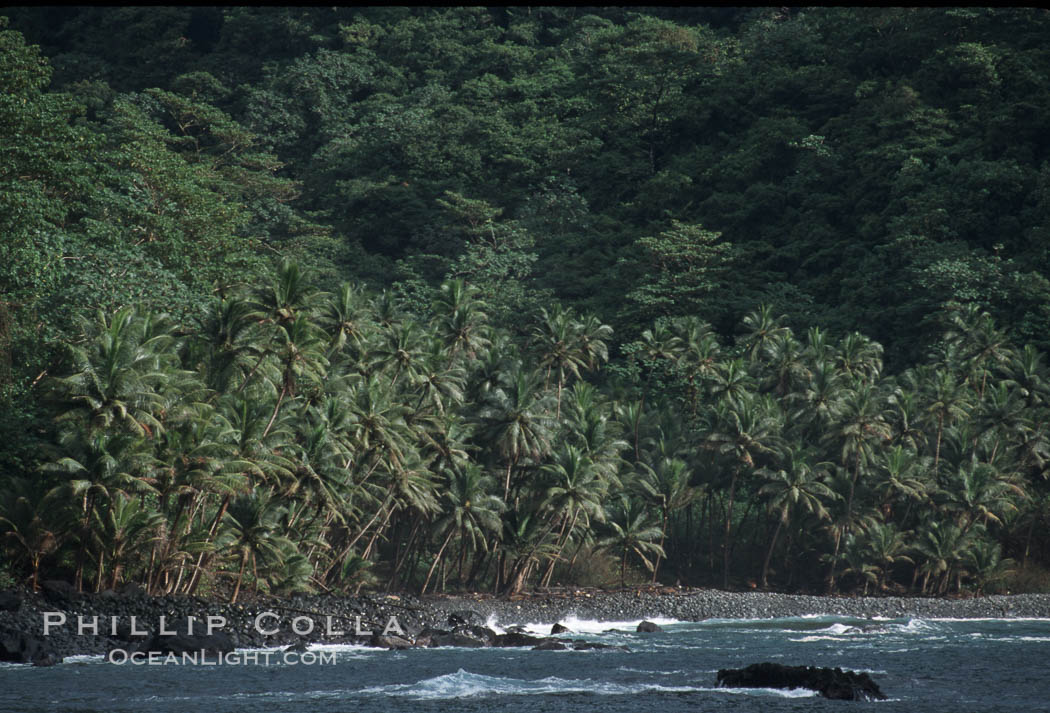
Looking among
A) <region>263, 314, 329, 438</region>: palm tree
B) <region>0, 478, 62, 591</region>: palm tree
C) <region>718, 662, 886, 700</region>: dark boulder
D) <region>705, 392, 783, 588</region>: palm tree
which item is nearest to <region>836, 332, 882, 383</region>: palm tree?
<region>705, 392, 783, 588</region>: palm tree

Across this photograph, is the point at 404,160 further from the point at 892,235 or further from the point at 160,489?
the point at 160,489

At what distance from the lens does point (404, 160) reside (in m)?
95.9

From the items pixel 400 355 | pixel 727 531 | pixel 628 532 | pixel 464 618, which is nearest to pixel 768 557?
pixel 727 531

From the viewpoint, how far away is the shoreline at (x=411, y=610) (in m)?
40.3

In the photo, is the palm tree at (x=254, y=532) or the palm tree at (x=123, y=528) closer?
the palm tree at (x=123, y=528)

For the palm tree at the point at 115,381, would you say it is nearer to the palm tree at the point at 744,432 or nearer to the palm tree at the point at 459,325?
the palm tree at the point at 459,325

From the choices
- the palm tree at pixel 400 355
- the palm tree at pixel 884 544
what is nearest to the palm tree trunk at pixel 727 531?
the palm tree at pixel 884 544

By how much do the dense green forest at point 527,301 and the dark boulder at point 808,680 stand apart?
2212 centimetres

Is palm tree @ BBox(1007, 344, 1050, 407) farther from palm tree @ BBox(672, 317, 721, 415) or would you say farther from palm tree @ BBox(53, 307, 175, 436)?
palm tree @ BBox(53, 307, 175, 436)

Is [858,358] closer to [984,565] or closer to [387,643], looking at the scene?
[984,565]

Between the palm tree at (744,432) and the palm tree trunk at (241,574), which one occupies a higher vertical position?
the palm tree at (744,432)

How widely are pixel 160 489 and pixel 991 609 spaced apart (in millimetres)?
47592

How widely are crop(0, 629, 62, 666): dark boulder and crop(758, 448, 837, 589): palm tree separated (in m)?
42.5

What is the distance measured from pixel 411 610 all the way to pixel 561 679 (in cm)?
1698
